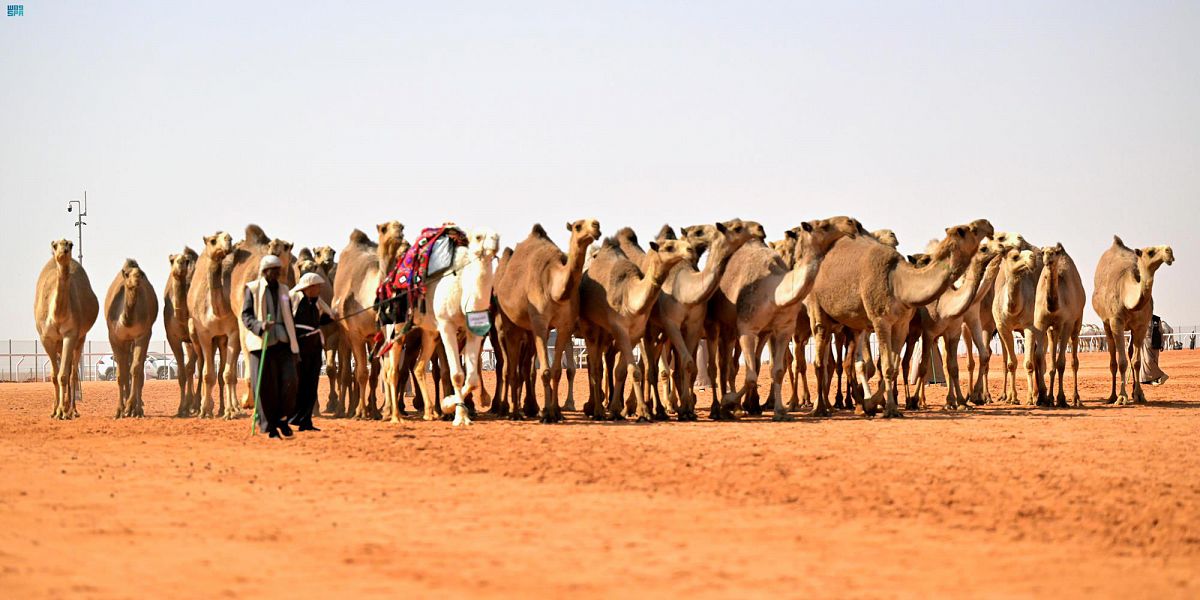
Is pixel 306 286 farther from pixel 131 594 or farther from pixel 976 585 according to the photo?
pixel 976 585

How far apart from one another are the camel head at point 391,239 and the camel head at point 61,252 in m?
6.00

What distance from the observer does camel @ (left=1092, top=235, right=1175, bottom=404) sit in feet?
87.7

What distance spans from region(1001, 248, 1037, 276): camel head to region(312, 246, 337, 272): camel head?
1165 cm

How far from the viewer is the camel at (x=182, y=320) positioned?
24609 millimetres

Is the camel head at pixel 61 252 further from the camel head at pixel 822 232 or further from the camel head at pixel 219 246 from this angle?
the camel head at pixel 822 232

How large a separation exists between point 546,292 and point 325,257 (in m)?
6.90

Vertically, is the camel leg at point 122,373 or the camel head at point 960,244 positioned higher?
the camel head at point 960,244

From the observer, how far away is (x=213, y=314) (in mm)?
23391

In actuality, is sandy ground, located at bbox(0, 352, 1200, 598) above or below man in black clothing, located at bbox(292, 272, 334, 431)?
below

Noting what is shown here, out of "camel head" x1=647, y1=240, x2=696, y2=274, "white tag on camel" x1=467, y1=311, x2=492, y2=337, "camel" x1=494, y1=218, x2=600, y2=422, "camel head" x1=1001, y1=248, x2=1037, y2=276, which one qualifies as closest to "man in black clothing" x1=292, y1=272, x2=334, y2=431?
"white tag on camel" x1=467, y1=311, x2=492, y2=337

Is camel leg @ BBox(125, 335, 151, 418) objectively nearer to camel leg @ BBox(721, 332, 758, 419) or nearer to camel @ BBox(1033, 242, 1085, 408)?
camel leg @ BBox(721, 332, 758, 419)

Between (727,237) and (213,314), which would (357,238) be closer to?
(213,314)

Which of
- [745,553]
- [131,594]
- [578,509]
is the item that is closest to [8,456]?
[578,509]

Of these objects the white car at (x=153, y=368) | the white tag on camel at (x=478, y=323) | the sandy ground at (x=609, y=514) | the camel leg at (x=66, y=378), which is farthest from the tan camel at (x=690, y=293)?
the white car at (x=153, y=368)
